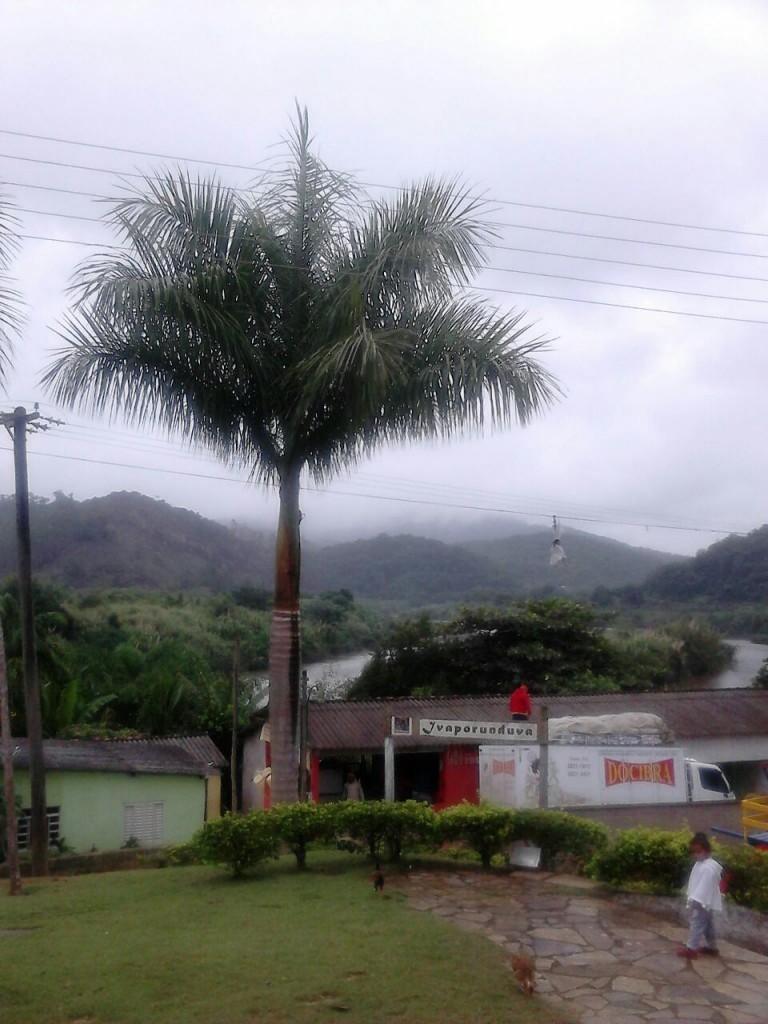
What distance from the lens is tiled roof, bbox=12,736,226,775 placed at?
20.2m

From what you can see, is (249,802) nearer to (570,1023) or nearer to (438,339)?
(438,339)

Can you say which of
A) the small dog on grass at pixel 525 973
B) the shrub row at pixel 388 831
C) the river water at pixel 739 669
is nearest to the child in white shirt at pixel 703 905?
the small dog on grass at pixel 525 973

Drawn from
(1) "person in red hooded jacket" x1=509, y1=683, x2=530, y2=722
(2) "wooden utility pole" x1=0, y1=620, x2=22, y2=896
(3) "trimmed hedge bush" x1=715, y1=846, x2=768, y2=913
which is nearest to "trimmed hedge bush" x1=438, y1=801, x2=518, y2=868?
(3) "trimmed hedge bush" x1=715, y1=846, x2=768, y2=913

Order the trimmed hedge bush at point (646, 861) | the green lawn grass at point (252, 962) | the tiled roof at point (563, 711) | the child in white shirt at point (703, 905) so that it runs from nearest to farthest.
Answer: the green lawn grass at point (252, 962)
the child in white shirt at point (703, 905)
the trimmed hedge bush at point (646, 861)
the tiled roof at point (563, 711)

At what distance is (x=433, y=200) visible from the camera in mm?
11422

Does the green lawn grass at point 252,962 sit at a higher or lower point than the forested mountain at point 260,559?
lower

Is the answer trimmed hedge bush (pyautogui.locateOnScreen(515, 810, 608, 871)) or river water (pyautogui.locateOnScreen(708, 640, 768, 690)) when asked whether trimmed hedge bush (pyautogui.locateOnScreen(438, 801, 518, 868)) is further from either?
river water (pyautogui.locateOnScreen(708, 640, 768, 690))

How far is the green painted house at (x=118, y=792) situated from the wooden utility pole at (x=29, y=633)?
3398mm

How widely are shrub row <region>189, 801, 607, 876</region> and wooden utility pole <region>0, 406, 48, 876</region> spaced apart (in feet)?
20.7

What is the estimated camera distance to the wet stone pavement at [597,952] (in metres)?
6.59

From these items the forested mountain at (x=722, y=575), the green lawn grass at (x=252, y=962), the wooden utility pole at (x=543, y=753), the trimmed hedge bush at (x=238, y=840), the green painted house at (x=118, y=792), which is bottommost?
the green painted house at (x=118, y=792)

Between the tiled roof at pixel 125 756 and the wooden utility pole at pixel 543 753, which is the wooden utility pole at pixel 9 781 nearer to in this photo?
the wooden utility pole at pixel 543 753

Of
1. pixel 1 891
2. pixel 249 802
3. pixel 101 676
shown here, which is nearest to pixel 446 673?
pixel 249 802

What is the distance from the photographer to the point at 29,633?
53.9 ft
